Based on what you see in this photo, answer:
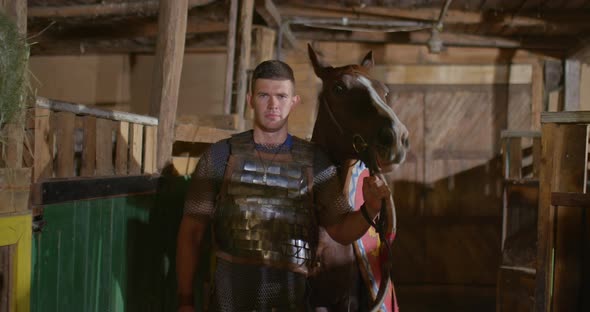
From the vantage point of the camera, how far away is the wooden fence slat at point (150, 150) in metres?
2.73

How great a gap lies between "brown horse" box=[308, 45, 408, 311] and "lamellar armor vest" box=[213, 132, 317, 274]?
0.77 ft

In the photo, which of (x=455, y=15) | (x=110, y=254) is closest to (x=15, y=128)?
(x=110, y=254)

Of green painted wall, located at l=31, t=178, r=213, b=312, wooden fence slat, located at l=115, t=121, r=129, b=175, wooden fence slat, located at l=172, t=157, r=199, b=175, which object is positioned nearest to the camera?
green painted wall, located at l=31, t=178, r=213, b=312

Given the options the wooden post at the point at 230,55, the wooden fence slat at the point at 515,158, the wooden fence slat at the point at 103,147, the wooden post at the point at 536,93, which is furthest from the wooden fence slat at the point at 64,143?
the wooden post at the point at 536,93

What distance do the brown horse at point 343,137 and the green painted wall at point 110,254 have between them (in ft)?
3.39

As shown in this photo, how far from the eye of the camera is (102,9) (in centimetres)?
525

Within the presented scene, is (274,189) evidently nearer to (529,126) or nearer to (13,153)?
(13,153)

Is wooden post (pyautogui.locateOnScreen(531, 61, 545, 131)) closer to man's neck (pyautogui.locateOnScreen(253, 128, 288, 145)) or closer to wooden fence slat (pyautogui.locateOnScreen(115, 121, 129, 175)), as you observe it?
man's neck (pyautogui.locateOnScreen(253, 128, 288, 145))

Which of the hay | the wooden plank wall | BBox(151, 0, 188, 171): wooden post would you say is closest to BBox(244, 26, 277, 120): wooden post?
the wooden plank wall

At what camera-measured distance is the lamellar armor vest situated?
2035mm

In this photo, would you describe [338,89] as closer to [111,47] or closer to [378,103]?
[378,103]

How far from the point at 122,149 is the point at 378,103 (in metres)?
1.41

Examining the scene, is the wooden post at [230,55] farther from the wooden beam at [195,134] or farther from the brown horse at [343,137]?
the brown horse at [343,137]

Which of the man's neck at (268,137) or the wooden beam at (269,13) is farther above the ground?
the wooden beam at (269,13)
